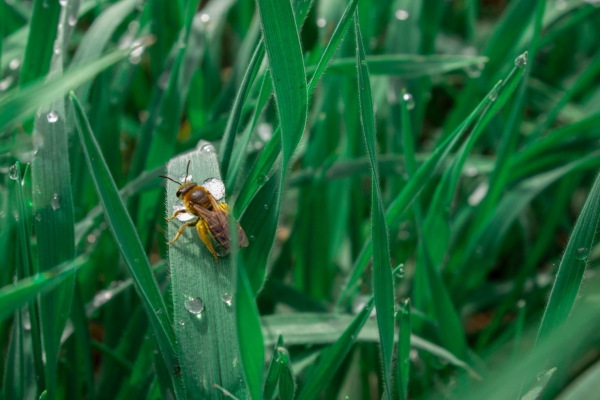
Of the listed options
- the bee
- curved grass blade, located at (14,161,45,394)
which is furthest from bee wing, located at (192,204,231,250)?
curved grass blade, located at (14,161,45,394)

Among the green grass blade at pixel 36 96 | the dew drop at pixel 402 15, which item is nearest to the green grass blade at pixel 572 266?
the green grass blade at pixel 36 96

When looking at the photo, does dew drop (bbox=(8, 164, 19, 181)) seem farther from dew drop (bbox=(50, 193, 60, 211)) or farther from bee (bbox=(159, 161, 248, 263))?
bee (bbox=(159, 161, 248, 263))

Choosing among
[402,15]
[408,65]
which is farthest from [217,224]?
[402,15]

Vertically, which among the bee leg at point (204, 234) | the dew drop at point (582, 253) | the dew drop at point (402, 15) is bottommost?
the dew drop at point (582, 253)

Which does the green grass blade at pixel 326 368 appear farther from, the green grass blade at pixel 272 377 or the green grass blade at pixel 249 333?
the green grass blade at pixel 249 333

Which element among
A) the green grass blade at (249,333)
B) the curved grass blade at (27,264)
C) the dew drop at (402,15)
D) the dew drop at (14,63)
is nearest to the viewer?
the green grass blade at (249,333)

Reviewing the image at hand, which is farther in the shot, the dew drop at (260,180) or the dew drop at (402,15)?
the dew drop at (402,15)

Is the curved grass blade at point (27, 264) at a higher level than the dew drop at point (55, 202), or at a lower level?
lower
